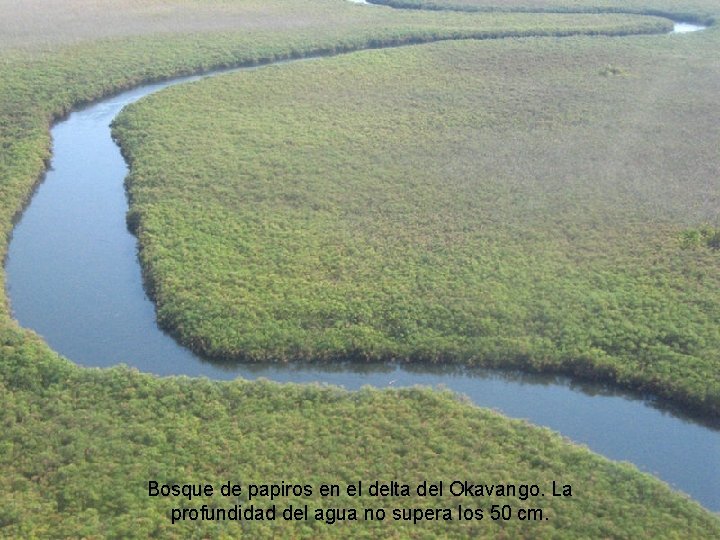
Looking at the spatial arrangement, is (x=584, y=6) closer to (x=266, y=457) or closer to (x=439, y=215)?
(x=439, y=215)

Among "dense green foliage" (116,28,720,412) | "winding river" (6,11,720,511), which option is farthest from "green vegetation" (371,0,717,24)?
"winding river" (6,11,720,511)

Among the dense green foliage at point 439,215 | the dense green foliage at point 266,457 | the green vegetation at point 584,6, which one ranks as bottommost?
the dense green foliage at point 266,457

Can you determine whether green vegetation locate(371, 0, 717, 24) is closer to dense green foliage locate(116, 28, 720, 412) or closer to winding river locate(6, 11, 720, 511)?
dense green foliage locate(116, 28, 720, 412)

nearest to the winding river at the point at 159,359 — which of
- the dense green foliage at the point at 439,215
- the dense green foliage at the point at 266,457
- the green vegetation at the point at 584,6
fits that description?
the dense green foliage at the point at 439,215

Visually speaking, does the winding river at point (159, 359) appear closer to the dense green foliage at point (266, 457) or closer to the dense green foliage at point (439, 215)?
the dense green foliage at point (439, 215)

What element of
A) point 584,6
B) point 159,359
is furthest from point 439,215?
point 584,6

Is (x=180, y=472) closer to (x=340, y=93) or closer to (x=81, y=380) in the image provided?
(x=81, y=380)
